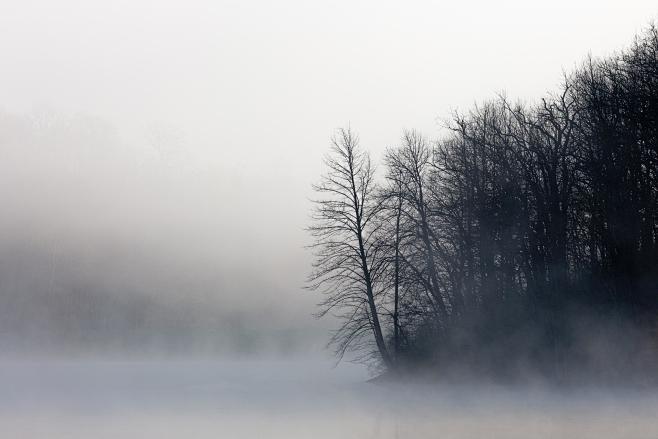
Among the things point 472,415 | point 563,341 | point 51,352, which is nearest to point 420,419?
point 472,415

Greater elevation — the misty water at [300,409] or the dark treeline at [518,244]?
the dark treeline at [518,244]

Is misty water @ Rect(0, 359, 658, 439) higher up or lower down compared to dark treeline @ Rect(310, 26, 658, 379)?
lower down

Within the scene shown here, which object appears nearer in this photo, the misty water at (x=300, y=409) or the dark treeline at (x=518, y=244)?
the misty water at (x=300, y=409)

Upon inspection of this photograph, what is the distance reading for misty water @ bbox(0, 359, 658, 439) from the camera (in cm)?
1756

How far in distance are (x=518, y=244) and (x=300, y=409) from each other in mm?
17852

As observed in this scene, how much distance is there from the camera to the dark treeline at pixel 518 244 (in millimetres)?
33094

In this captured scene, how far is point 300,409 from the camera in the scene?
24.5 m

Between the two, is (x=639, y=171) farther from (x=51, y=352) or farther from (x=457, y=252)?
(x=51, y=352)

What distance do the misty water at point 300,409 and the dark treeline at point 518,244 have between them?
10.7 ft

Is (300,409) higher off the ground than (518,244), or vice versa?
(518,244)

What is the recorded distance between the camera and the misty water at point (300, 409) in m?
17.6

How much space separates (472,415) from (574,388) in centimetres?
1116

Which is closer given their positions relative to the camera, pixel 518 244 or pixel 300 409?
pixel 300 409

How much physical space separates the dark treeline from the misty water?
128 inches
